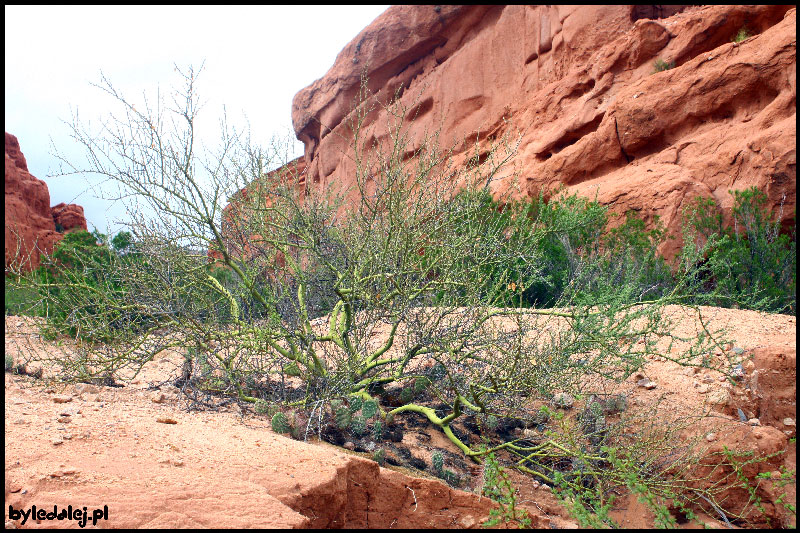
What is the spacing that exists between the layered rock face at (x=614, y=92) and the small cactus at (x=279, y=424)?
314 centimetres

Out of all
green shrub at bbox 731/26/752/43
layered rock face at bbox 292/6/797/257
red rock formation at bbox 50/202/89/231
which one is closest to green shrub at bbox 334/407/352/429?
layered rock face at bbox 292/6/797/257

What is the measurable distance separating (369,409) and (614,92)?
1476 centimetres

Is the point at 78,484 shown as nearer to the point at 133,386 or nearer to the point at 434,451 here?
the point at 434,451

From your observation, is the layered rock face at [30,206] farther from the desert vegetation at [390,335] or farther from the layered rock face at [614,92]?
the desert vegetation at [390,335]

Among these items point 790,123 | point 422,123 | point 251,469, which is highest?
point 422,123

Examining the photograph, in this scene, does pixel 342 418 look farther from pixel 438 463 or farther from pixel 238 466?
pixel 238 466

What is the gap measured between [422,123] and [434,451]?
66.0 ft

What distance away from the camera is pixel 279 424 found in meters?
3.97

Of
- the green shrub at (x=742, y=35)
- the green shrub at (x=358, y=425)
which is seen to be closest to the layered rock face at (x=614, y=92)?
the green shrub at (x=742, y=35)

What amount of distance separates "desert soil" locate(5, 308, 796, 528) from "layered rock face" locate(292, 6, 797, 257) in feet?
10.7

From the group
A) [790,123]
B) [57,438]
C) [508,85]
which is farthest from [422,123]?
[57,438]

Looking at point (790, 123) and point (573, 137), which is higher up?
point (573, 137)

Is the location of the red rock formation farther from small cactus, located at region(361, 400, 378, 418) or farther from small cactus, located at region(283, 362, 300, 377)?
small cactus, located at region(361, 400, 378, 418)

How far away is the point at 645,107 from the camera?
13.7 m
